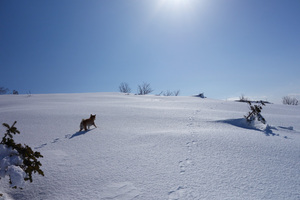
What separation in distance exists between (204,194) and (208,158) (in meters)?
0.43

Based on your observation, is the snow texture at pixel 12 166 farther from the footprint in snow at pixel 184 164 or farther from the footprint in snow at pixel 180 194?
the footprint in snow at pixel 184 164

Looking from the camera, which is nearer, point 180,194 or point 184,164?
point 180,194

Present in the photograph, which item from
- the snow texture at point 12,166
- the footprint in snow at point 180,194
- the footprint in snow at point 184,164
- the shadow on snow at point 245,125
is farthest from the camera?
the shadow on snow at point 245,125

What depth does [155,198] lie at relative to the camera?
87cm

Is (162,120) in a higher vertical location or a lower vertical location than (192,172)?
higher

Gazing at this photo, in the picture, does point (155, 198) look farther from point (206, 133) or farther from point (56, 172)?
point (206, 133)

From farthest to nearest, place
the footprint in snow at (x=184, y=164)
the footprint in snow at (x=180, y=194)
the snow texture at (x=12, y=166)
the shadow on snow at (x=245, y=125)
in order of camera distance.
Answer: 1. the shadow on snow at (x=245, y=125)
2. the footprint in snow at (x=184, y=164)
3. the footprint in snow at (x=180, y=194)
4. the snow texture at (x=12, y=166)

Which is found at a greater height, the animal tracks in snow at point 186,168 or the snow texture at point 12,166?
the snow texture at point 12,166

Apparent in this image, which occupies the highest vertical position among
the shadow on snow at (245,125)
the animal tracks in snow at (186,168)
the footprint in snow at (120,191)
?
the shadow on snow at (245,125)

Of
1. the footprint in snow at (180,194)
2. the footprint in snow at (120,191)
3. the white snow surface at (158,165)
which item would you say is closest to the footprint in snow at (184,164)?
the white snow surface at (158,165)

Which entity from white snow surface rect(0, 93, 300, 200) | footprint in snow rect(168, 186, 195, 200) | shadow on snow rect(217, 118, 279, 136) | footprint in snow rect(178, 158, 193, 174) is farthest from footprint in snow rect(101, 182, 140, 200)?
shadow on snow rect(217, 118, 279, 136)

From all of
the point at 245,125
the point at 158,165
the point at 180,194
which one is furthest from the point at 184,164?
the point at 245,125

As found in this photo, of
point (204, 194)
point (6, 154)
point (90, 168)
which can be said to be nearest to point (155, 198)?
point (204, 194)

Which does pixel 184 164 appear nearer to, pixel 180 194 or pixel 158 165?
pixel 158 165
